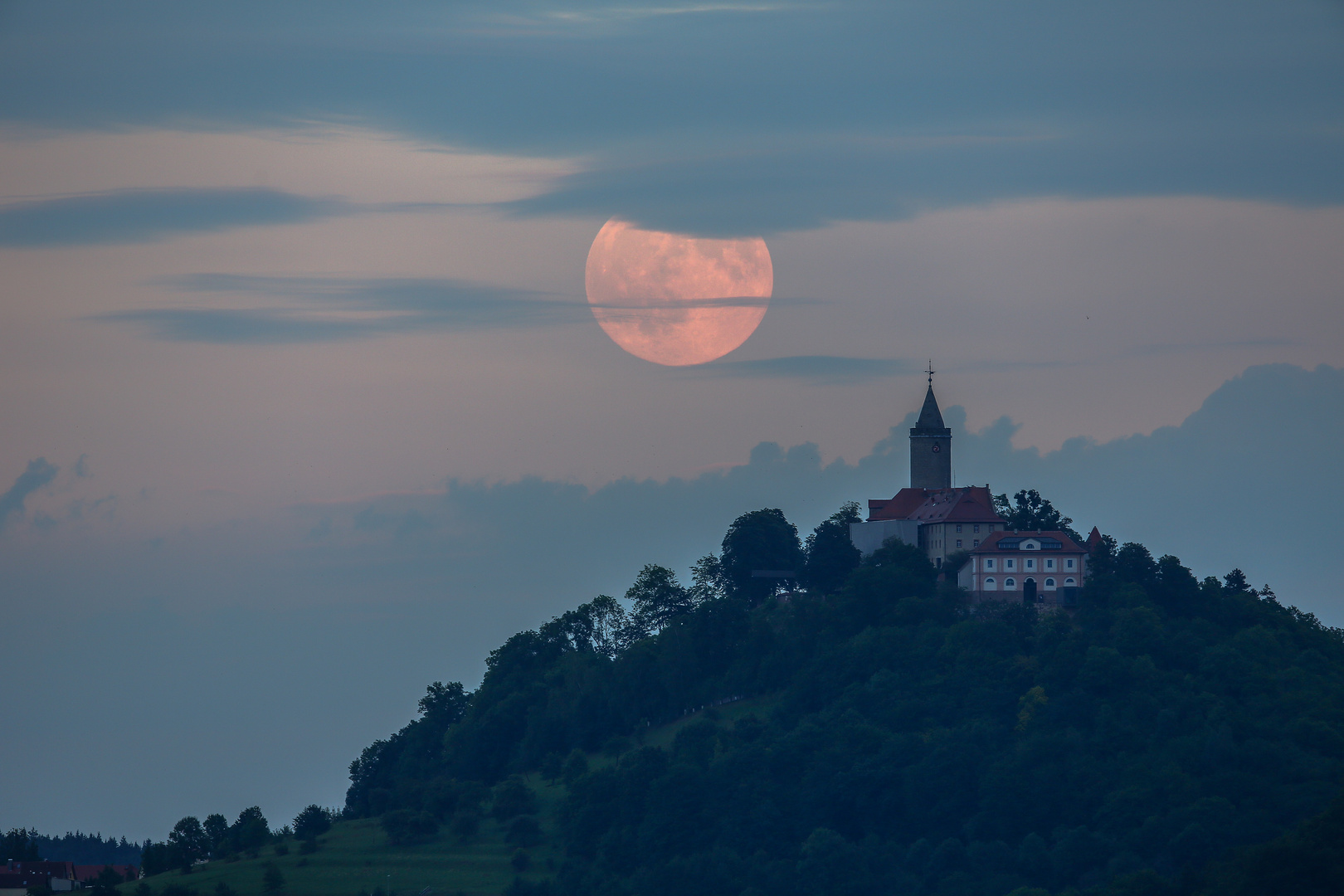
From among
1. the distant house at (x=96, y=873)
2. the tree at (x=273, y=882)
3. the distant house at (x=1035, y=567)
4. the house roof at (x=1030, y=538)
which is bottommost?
the distant house at (x=96, y=873)

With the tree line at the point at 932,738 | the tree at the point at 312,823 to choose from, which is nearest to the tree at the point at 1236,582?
Answer: the tree line at the point at 932,738

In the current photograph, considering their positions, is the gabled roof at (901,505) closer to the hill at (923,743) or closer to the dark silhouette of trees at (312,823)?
the hill at (923,743)

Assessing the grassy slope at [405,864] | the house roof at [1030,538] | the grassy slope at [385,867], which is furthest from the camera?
the house roof at [1030,538]

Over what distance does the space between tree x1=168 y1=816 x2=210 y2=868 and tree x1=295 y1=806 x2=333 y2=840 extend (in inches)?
293

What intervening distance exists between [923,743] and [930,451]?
24.3 m

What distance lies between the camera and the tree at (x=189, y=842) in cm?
11788

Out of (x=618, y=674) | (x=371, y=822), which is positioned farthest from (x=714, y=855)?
(x=371, y=822)

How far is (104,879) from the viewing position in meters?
116

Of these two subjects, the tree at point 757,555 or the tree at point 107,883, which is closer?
the tree at point 107,883

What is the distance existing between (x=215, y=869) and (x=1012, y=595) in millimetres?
60421

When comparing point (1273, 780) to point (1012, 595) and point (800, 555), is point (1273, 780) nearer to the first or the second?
point (1012, 595)

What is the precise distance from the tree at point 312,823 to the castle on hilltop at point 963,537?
44849mm

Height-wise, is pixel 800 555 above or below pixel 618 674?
above

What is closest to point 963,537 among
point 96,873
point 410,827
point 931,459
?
point 931,459
